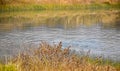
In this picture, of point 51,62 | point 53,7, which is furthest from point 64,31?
point 53,7

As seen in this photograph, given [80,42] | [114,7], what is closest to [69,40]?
[80,42]

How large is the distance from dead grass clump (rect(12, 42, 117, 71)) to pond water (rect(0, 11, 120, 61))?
3716 mm

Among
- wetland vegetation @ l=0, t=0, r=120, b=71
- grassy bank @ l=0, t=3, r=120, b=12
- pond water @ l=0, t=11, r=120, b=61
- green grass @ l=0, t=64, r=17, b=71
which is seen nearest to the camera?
green grass @ l=0, t=64, r=17, b=71

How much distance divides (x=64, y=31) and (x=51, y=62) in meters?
12.4

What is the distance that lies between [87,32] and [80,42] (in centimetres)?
378

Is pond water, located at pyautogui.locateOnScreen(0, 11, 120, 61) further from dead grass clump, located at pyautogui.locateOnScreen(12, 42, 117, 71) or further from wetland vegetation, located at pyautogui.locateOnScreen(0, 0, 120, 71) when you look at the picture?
dead grass clump, located at pyautogui.locateOnScreen(12, 42, 117, 71)

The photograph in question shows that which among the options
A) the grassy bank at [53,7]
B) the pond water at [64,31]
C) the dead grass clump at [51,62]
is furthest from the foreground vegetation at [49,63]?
the grassy bank at [53,7]

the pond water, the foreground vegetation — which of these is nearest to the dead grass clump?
the foreground vegetation

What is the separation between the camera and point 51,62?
8.98 metres

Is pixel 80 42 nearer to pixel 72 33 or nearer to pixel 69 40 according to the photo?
pixel 69 40

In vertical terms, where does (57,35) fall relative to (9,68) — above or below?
below

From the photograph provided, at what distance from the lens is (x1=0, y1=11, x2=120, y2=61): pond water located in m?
15.5

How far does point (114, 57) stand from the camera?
13.4 m

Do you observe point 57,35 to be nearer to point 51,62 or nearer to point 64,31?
→ point 64,31
